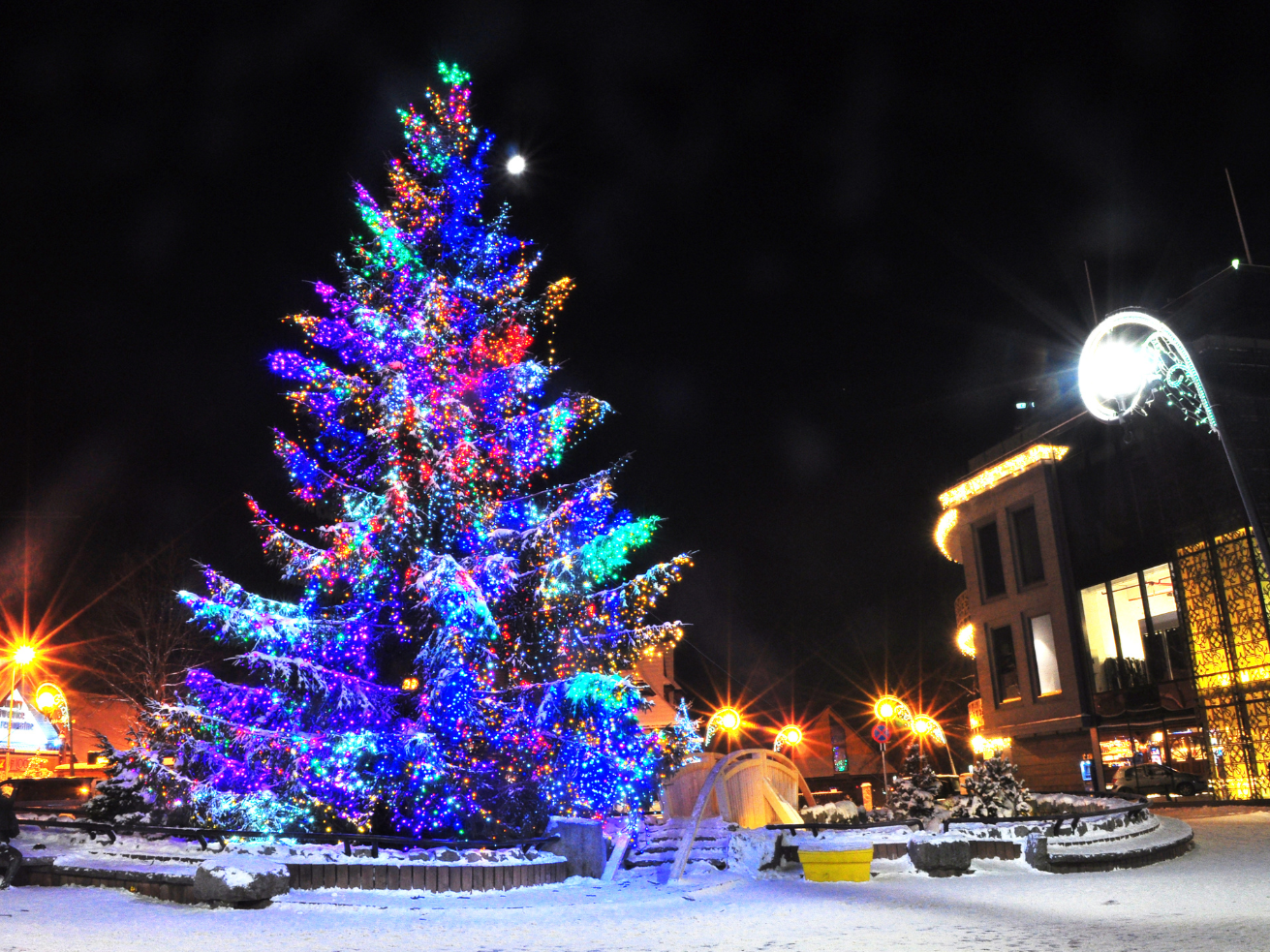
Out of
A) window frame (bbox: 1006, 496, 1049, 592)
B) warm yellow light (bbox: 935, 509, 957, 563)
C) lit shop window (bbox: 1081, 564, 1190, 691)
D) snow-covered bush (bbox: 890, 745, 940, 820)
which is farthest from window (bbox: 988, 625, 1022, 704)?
snow-covered bush (bbox: 890, 745, 940, 820)

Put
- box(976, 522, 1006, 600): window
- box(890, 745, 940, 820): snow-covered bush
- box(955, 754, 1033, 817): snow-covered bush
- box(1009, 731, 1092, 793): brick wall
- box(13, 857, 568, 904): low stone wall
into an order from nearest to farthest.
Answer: box(13, 857, 568, 904): low stone wall
box(955, 754, 1033, 817): snow-covered bush
box(890, 745, 940, 820): snow-covered bush
box(1009, 731, 1092, 793): brick wall
box(976, 522, 1006, 600): window

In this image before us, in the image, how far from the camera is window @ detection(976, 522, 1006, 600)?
131 ft

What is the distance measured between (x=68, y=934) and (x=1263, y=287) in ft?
113

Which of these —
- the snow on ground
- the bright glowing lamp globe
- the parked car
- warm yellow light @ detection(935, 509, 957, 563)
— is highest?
warm yellow light @ detection(935, 509, 957, 563)

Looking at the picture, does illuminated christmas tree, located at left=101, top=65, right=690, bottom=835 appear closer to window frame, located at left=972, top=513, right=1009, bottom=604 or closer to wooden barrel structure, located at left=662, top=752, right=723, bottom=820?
wooden barrel structure, located at left=662, top=752, right=723, bottom=820

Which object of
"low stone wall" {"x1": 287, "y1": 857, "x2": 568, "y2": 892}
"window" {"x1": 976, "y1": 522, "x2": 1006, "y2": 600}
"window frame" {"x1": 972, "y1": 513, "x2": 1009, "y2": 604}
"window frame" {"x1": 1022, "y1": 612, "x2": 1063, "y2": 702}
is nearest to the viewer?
"low stone wall" {"x1": 287, "y1": 857, "x2": 568, "y2": 892}

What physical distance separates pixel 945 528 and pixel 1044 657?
8674mm

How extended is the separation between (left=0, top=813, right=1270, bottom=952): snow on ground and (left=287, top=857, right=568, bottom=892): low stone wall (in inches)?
7.9

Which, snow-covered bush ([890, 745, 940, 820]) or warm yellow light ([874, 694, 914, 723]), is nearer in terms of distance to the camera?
snow-covered bush ([890, 745, 940, 820])

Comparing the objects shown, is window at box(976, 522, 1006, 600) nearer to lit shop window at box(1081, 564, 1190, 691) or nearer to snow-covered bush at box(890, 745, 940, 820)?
lit shop window at box(1081, 564, 1190, 691)

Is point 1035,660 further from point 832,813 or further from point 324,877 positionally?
point 324,877

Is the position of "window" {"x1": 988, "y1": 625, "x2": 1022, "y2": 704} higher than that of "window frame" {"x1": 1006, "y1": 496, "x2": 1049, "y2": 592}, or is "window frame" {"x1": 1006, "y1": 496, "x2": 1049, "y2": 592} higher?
"window frame" {"x1": 1006, "y1": 496, "x2": 1049, "y2": 592}

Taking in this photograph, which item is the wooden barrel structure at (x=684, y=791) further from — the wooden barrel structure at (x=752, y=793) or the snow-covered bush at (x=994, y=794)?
the snow-covered bush at (x=994, y=794)

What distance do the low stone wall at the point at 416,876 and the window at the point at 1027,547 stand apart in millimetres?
30171
